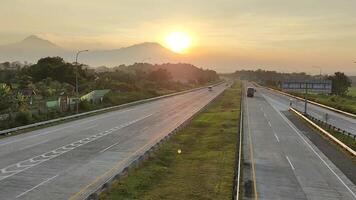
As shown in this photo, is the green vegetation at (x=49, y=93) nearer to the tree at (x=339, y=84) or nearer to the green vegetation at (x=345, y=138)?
the green vegetation at (x=345, y=138)

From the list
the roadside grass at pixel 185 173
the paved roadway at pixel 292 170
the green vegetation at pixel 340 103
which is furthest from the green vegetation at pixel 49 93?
the green vegetation at pixel 340 103

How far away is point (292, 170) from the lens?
1261 inches

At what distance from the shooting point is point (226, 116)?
69.9m

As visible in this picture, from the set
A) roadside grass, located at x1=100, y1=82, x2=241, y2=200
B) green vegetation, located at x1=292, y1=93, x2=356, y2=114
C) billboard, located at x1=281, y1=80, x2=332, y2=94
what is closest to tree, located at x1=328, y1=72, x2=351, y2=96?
green vegetation, located at x1=292, y1=93, x2=356, y2=114

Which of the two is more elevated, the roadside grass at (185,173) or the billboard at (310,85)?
the billboard at (310,85)

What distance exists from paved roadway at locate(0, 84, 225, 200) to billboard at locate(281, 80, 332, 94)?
117ft

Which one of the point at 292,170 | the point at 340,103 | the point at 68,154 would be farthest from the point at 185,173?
the point at 340,103

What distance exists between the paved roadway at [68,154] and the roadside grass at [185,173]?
183 cm

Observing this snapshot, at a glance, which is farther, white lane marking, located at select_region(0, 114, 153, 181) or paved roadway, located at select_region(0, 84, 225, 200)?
white lane marking, located at select_region(0, 114, 153, 181)

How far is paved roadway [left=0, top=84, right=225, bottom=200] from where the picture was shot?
23.6m

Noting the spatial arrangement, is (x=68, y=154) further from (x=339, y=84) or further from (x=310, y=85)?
(x=339, y=84)

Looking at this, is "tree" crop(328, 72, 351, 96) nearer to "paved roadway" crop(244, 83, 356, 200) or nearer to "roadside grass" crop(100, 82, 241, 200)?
"paved roadway" crop(244, 83, 356, 200)

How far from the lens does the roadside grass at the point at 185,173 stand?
23.5 meters

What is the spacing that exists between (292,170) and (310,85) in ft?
171
